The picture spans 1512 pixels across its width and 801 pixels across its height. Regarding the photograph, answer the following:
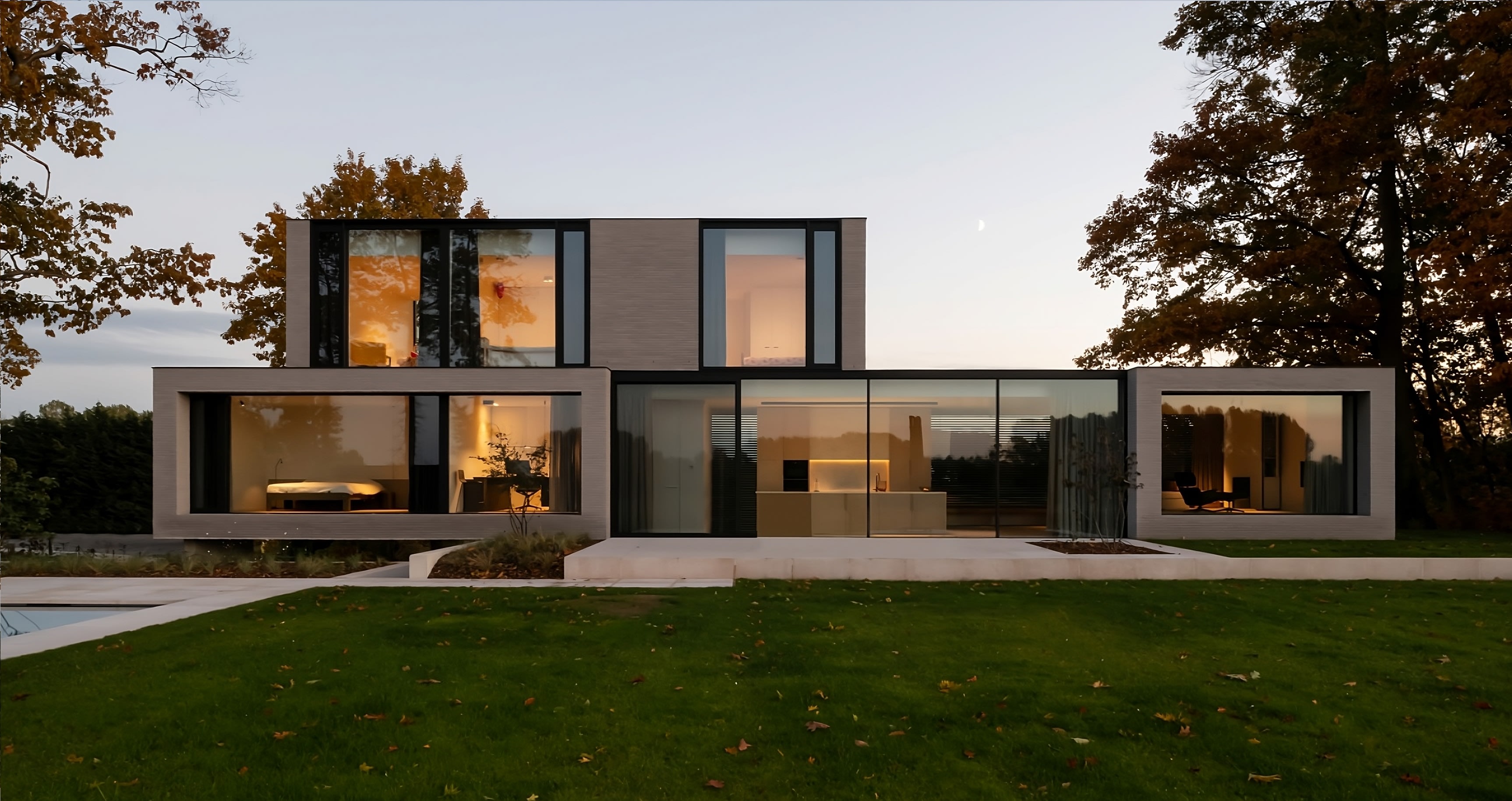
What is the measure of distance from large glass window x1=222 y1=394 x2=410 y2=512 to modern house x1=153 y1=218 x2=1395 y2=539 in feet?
0.12

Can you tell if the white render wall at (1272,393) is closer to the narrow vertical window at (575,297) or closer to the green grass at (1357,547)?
the green grass at (1357,547)

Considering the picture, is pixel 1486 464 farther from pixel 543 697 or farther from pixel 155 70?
pixel 155 70

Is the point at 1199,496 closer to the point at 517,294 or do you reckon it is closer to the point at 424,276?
the point at 517,294

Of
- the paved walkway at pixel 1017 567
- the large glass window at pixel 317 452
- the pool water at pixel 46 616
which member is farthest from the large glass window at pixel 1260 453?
the pool water at pixel 46 616

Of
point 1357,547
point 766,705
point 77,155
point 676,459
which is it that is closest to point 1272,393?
point 1357,547

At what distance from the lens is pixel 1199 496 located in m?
14.2

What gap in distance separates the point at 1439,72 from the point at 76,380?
77.7ft

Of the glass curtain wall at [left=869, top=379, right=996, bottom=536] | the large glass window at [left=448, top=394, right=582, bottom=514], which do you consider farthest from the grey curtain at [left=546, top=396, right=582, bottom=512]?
the glass curtain wall at [left=869, top=379, right=996, bottom=536]

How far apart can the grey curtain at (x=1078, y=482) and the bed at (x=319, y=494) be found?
11.3 m

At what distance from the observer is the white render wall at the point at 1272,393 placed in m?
13.7

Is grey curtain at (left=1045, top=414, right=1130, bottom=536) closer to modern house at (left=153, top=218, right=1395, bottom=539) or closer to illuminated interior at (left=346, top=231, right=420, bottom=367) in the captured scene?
modern house at (left=153, top=218, right=1395, bottom=539)

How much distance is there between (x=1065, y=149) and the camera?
20438 millimetres

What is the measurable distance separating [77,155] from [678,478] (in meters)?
13.0

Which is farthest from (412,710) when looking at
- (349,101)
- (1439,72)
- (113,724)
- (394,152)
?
(394,152)
